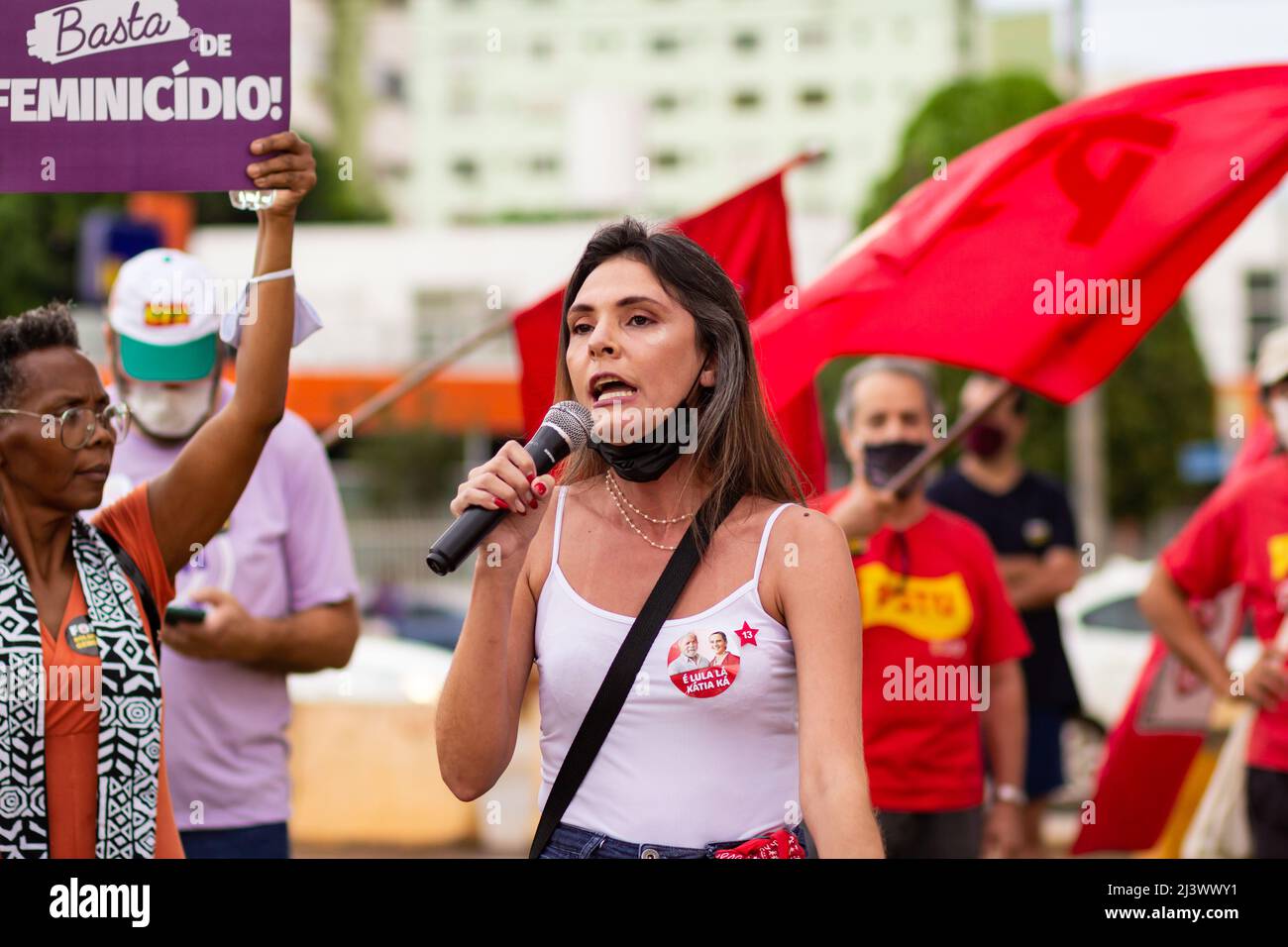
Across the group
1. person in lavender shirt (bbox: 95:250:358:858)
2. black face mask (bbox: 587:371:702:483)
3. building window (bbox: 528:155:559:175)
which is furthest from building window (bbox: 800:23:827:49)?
black face mask (bbox: 587:371:702:483)

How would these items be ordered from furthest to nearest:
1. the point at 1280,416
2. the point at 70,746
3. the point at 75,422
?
the point at 1280,416
the point at 75,422
the point at 70,746

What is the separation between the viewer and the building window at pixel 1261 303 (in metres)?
40.7

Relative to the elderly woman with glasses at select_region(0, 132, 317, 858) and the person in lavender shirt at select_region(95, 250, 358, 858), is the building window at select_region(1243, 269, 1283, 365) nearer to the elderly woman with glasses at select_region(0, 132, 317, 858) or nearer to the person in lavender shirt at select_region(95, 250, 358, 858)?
the person in lavender shirt at select_region(95, 250, 358, 858)

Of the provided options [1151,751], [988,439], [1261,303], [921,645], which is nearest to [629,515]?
[921,645]

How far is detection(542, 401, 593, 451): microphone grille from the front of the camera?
2670 millimetres

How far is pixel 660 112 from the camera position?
6788cm

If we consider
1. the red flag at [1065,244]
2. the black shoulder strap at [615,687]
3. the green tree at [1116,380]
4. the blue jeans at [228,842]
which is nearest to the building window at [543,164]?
the green tree at [1116,380]

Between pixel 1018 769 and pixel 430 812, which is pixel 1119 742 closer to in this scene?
pixel 1018 769

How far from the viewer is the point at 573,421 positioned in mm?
2686

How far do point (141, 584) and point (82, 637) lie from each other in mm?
196

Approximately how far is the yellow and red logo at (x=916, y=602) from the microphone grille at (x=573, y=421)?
2.35 meters

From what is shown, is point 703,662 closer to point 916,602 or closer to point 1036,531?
point 916,602

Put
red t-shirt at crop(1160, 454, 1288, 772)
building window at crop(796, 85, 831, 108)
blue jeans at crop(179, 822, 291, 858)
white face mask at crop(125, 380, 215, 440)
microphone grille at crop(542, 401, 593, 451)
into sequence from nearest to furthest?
microphone grille at crop(542, 401, 593, 451), blue jeans at crop(179, 822, 291, 858), white face mask at crop(125, 380, 215, 440), red t-shirt at crop(1160, 454, 1288, 772), building window at crop(796, 85, 831, 108)
